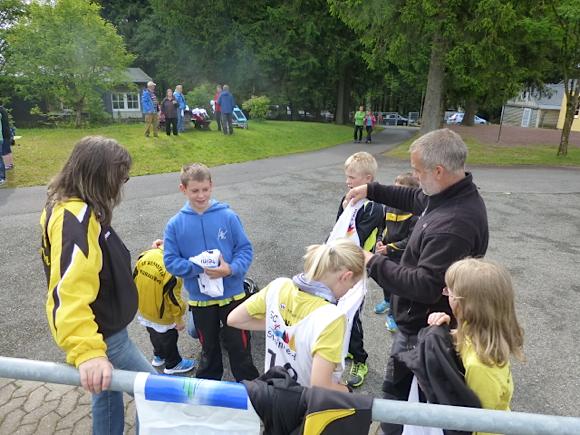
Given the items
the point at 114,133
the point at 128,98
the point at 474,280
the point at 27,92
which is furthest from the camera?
the point at 128,98

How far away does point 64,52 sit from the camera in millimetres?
18781

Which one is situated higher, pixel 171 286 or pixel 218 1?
pixel 218 1

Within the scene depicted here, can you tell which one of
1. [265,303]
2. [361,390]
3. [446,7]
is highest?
[446,7]

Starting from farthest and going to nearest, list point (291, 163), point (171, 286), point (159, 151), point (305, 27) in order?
1. point (305, 27)
2. point (291, 163)
3. point (159, 151)
4. point (171, 286)

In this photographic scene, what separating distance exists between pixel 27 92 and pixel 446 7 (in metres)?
18.7

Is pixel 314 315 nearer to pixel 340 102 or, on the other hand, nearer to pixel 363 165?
pixel 363 165

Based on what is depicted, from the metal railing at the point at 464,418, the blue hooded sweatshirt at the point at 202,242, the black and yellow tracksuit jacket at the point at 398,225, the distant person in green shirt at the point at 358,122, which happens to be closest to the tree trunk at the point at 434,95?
the distant person in green shirt at the point at 358,122

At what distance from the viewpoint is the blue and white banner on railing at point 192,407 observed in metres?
1.59

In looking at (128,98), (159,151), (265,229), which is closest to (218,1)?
(128,98)

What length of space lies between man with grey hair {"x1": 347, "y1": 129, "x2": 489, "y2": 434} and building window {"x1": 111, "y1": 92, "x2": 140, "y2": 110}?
1397 inches

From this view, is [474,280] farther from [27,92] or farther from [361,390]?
[27,92]

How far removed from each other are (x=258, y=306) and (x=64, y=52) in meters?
20.5

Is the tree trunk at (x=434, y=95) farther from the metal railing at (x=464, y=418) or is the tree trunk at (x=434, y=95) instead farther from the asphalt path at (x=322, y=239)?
the metal railing at (x=464, y=418)

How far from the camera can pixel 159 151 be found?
14281 millimetres
